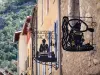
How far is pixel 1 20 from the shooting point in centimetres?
8306

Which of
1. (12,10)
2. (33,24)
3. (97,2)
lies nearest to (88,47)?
(97,2)

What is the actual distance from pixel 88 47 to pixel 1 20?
7649 centimetres

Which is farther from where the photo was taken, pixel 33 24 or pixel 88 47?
pixel 33 24

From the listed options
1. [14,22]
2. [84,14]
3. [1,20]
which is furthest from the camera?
[1,20]

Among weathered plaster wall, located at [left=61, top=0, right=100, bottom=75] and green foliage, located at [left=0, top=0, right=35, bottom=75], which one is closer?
weathered plaster wall, located at [left=61, top=0, right=100, bottom=75]

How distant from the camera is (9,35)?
6694 centimetres

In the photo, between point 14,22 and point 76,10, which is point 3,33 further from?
point 76,10

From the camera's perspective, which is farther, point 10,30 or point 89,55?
point 10,30

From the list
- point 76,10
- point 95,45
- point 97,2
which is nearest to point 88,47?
point 95,45

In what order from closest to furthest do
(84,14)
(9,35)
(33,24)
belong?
(84,14), (33,24), (9,35)

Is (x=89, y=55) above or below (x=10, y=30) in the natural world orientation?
above

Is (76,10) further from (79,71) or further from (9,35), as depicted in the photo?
(9,35)

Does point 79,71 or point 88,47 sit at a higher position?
point 88,47

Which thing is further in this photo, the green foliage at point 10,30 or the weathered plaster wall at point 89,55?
the green foliage at point 10,30
